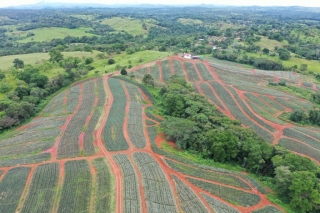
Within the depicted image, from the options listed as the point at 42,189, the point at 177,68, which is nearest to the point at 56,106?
the point at 42,189

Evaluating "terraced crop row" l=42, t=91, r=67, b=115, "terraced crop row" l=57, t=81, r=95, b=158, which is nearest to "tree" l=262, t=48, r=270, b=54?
"terraced crop row" l=57, t=81, r=95, b=158

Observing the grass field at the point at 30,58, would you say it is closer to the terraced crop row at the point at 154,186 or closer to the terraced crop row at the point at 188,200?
the terraced crop row at the point at 154,186

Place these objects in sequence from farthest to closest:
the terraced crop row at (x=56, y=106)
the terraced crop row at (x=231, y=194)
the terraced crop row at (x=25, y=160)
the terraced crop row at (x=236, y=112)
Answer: the terraced crop row at (x=56, y=106) < the terraced crop row at (x=236, y=112) < the terraced crop row at (x=25, y=160) < the terraced crop row at (x=231, y=194)

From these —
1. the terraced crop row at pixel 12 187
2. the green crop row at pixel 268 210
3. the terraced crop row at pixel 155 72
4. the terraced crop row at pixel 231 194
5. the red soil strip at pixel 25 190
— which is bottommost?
the green crop row at pixel 268 210

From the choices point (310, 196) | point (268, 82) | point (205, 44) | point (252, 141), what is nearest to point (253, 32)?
point (205, 44)

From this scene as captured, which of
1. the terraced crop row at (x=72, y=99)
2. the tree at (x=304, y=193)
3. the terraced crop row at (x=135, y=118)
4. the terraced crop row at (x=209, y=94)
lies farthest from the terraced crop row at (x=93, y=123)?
the tree at (x=304, y=193)

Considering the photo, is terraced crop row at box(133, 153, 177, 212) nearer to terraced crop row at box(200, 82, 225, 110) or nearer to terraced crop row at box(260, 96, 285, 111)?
terraced crop row at box(200, 82, 225, 110)

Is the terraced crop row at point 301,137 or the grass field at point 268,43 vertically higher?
the grass field at point 268,43
